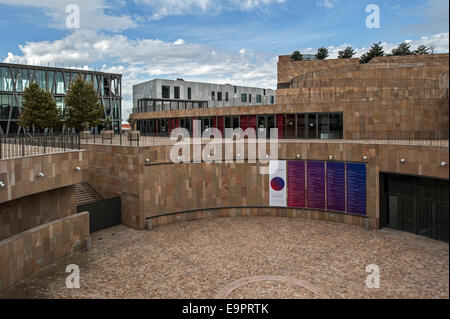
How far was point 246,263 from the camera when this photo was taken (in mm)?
15594

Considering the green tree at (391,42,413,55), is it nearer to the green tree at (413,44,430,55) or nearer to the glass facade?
the green tree at (413,44,430,55)

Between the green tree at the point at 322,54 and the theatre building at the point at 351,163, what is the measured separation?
17.6 meters

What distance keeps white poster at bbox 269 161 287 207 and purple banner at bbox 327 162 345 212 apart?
2.97 m

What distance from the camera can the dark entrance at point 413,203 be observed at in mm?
18016

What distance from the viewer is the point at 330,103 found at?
87.4ft

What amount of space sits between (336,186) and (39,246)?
689 inches

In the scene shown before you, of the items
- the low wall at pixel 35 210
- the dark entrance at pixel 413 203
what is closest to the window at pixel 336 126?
the dark entrance at pixel 413 203

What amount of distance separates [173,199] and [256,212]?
6.04 m

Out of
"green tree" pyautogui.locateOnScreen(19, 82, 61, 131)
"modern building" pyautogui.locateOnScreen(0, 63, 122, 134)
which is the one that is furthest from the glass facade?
"modern building" pyautogui.locateOnScreen(0, 63, 122, 134)

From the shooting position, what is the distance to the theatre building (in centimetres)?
1873

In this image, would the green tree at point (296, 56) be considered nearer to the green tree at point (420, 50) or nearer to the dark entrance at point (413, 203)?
the green tree at point (420, 50)

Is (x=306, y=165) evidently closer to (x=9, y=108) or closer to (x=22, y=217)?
(x=22, y=217)

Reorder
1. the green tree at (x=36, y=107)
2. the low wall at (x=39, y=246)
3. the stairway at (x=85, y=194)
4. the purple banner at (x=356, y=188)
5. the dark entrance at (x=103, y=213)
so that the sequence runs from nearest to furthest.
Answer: the low wall at (x=39, y=246) < the purple banner at (x=356, y=188) < the dark entrance at (x=103, y=213) < the stairway at (x=85, y=194) < the green tree at (x=36, y=107)

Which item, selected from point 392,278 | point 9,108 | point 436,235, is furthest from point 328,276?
point 9,108
